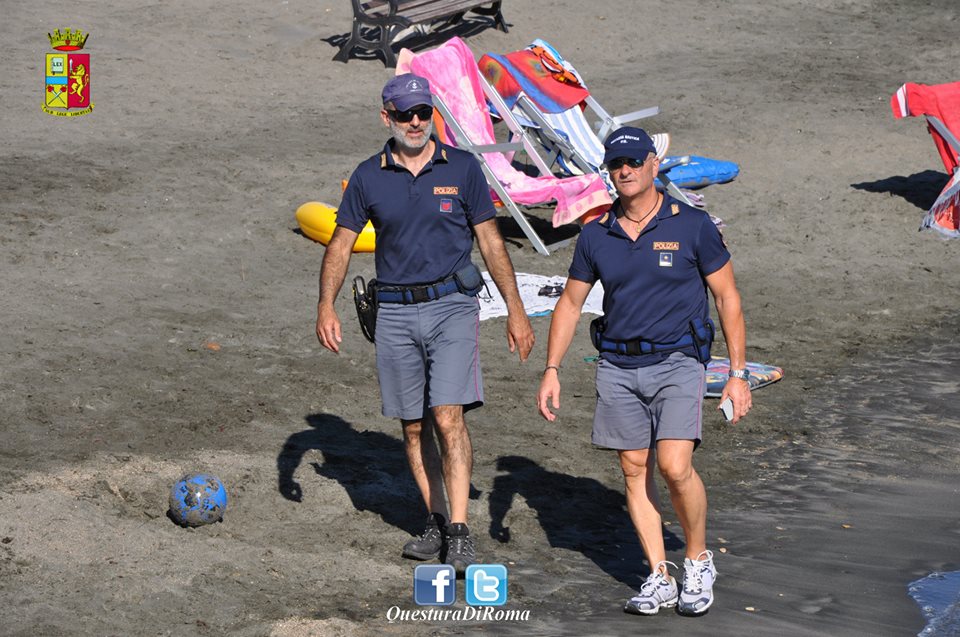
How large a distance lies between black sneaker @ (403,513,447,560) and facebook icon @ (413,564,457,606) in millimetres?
92

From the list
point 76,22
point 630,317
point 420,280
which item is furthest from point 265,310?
point 76,22

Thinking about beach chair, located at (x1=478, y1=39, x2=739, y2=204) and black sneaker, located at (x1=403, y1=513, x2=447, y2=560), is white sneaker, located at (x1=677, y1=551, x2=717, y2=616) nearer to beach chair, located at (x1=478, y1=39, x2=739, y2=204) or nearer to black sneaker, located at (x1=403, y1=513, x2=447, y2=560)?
black sneaker, located at (x1=403, y1=513, x2=447, y2=560)

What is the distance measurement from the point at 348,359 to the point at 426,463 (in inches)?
122

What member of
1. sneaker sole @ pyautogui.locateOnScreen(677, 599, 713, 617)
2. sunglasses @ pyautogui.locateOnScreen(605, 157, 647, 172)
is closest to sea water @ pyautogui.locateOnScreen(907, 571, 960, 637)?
sneaker sole @ pyautogui.locateOnScreen(677, 599, 713, 617)

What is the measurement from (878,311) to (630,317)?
6.02 metres

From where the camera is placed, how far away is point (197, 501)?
23.5 ft

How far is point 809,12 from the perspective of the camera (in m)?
20.5

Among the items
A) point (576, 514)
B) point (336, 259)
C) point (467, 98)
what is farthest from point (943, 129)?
point (336, 259)

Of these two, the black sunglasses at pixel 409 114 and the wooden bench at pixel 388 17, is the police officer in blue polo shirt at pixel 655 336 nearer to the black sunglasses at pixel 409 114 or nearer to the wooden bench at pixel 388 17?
the black sunglasses at pixel 409 114

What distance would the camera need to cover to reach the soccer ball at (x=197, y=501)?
23.5 ft

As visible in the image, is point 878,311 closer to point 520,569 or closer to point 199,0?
point 520,569

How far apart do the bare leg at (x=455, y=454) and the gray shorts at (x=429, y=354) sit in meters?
0.06

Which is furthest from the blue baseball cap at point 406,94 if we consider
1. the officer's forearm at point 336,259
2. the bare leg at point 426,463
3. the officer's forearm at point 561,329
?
the bare leg at point 426,463

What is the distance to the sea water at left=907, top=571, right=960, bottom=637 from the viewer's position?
6266 mm
